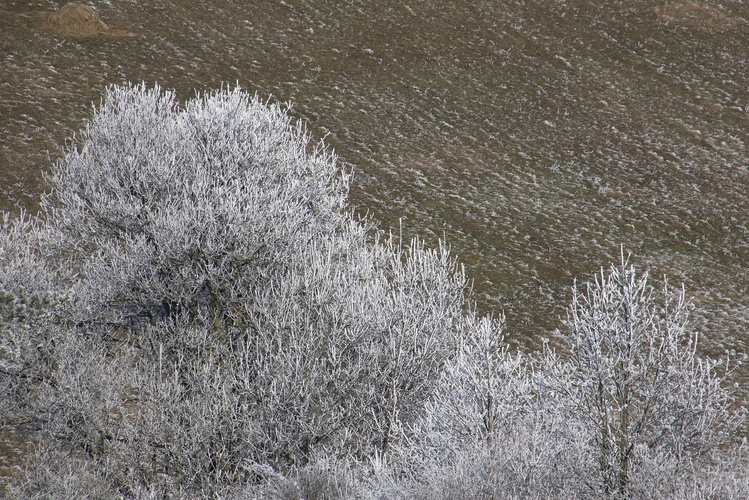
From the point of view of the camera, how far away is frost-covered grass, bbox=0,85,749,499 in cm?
1445

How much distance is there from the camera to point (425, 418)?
18.0 meters

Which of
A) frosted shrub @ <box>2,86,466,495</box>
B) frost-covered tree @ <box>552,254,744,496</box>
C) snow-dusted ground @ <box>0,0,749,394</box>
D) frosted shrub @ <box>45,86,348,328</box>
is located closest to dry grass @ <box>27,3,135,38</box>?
snow-dusted ground @ <box>0,0,749,394</box>

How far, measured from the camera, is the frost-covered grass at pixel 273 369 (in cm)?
1445

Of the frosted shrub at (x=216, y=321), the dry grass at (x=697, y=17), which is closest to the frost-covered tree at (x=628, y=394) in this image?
the frosted shrub at (x=216, y=321)

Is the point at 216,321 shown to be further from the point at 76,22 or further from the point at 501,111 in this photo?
the point at 76,22

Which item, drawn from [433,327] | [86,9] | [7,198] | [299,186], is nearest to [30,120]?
[7,198]

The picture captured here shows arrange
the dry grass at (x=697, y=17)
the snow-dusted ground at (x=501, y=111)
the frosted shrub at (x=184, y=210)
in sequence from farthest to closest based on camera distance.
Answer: the dry grass at (x=697, y=17) → the snow-dusted ground at (x=501, y=111) → the frosted shrub at (x=184, y=210)

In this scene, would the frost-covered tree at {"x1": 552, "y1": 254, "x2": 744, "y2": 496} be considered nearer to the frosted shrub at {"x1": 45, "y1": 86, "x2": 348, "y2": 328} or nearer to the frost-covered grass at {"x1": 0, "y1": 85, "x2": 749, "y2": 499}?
the frost-covered grass at {"x1": 0, "y1": 85, "x2": 749, "y2": 499}

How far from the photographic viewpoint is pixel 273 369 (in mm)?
16875

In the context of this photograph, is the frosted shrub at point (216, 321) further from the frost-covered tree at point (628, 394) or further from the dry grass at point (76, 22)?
the dry grass at point (76, 22)

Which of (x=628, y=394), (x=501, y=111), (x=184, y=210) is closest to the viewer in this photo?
(x=628, y=394)

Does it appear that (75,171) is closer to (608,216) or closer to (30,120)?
(30,120)

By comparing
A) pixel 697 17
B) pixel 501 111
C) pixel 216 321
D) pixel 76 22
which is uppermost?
pixel 697 17

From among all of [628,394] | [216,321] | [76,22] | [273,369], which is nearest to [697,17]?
[76,22]
